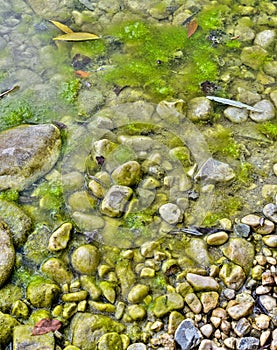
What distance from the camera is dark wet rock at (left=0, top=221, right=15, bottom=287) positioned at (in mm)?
2424

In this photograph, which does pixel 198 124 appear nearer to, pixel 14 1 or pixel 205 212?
pixel 205 212

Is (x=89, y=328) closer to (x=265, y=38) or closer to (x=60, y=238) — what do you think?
(x=60, y=238)

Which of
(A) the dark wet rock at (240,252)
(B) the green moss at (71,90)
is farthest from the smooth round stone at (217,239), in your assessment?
(B) the green moss at (71,90)

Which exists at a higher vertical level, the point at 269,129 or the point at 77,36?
the point at 77,36

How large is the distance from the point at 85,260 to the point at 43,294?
295mm

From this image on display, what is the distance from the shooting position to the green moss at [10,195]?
9.10 ft

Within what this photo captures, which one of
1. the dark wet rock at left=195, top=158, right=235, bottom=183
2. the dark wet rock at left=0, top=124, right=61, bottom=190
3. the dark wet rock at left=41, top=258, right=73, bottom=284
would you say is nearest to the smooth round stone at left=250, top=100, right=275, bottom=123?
the dark wet rock at left=195, top=158, right=235, bottom=183

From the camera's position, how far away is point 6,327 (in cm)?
226

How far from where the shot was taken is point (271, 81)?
3379mm

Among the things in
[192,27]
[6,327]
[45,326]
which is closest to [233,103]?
[192,27]

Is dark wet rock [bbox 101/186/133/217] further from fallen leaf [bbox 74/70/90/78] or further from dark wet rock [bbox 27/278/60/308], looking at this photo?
fallen leaf [bbox 74/70/90/78]

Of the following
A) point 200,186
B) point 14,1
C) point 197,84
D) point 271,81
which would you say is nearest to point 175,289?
point 200,186

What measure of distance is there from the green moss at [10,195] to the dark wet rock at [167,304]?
3.65ft

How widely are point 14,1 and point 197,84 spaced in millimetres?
1921
